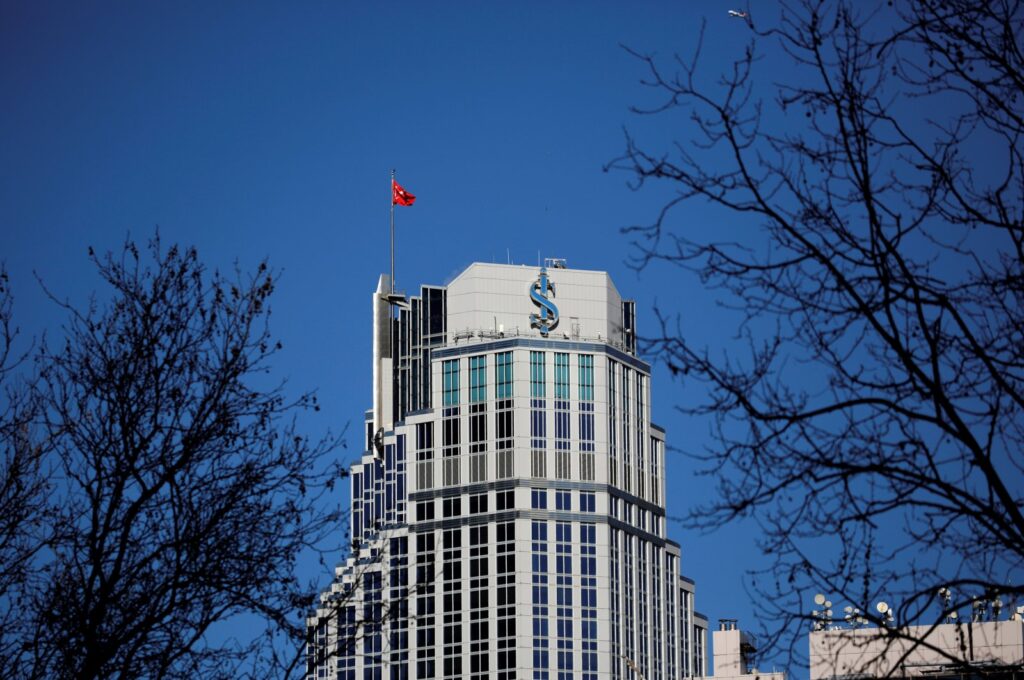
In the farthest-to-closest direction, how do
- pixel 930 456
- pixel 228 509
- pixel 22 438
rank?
1. pixel 22 438
2. pixel 228 509
3. pixel 930 456

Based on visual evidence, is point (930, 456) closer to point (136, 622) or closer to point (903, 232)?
point (903, 232)

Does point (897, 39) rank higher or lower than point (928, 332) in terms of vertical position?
higher

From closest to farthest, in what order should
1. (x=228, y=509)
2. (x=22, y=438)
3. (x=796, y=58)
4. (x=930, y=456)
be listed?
(x=930, y=456) → (x=796, y=58) → (x=228, y=509) → (x=22, y=438)

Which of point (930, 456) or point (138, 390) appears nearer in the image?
point (930, 456)

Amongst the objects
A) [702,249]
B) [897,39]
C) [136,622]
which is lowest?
[136,622]

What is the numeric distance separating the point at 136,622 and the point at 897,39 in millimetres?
17192

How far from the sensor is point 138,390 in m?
34.0

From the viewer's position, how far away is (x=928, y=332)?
888 inches

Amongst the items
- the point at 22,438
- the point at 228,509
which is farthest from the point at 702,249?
the point at 22,438

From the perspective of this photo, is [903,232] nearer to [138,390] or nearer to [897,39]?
[897,39]

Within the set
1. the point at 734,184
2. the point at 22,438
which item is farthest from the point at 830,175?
the point at 22,438

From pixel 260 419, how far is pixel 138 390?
2.04 metres

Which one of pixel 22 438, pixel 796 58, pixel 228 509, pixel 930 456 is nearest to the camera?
pixel 930 456

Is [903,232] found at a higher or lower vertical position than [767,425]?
higher
